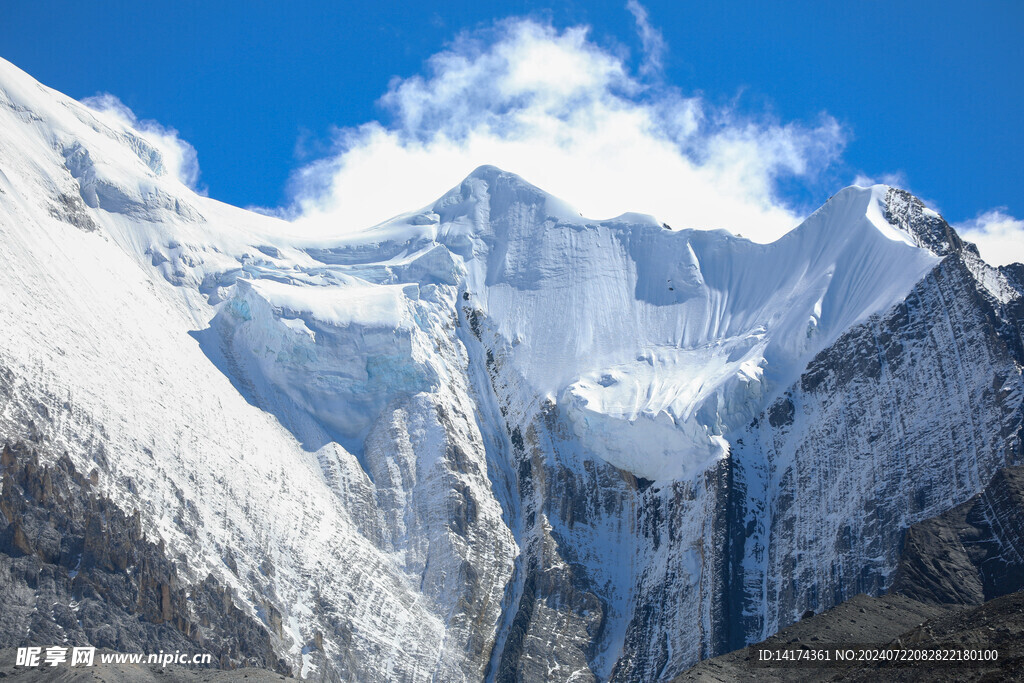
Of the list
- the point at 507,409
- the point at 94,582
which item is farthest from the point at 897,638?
the point at 507,409

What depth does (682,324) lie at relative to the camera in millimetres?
148750

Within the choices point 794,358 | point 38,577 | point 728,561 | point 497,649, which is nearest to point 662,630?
point 728,561

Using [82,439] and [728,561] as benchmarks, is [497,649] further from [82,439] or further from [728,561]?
[82,439]

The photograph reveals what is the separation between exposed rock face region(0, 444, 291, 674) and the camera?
99125mm

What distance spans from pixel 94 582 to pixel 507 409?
55.6 metres

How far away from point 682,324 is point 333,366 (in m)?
44.8

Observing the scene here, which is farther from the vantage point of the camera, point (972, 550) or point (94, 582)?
point (94, 582)

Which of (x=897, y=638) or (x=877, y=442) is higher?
(x=877, y=442)

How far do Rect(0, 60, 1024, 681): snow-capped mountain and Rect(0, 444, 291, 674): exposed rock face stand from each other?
2.17 metres

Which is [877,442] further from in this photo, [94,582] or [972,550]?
[94,582]

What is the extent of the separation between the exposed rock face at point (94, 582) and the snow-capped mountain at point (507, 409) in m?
2.17

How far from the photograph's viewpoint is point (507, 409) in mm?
142250

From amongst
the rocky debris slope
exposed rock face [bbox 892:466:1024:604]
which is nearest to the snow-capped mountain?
exposed rock face [bbox 892:466:1024:604]

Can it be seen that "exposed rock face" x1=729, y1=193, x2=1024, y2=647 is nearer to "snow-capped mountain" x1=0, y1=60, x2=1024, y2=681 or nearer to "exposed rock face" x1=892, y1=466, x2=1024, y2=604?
"snow-capped mountain" x1=0, y1=60, x2=1024, y2=681
